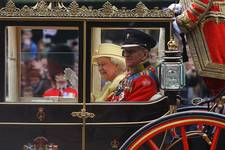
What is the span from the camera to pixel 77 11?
14.3 feet

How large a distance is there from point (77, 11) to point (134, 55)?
1.91ft

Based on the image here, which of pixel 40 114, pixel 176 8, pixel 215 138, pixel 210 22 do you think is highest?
pixel 176 8

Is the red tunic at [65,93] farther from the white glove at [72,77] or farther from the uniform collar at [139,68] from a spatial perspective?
the uniform collar at [139,68]

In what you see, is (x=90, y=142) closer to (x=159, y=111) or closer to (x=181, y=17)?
(x=159, y=111)

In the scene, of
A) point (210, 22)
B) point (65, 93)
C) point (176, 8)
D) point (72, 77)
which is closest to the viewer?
point (210, 22)

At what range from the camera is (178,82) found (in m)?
4.23

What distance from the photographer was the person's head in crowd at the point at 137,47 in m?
4.64

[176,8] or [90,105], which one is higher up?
[176,8]

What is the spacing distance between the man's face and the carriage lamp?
1.62 feet

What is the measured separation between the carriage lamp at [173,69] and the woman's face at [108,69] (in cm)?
71

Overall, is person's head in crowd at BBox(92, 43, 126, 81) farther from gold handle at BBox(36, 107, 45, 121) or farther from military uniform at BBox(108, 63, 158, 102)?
gold handle at BBox(36, 107, 45, 121)

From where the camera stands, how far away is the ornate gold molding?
436cm

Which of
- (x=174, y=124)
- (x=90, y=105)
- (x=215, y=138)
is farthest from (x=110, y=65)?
(x=215, y=138)

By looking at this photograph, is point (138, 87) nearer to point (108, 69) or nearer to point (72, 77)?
point (108, 69)
